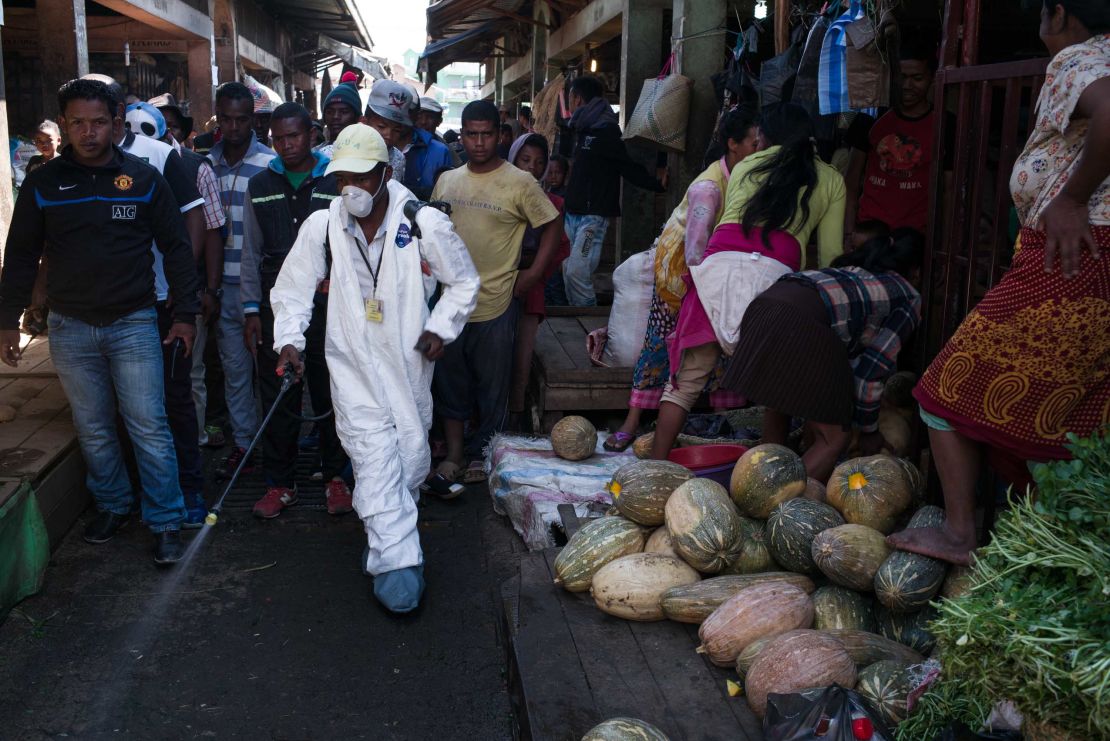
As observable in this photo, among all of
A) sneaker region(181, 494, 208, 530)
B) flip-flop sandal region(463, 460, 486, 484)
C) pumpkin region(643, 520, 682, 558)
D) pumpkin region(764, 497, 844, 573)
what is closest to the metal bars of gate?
pumpkin region(764, 497, 844, 573)

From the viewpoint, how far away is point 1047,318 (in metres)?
3.13

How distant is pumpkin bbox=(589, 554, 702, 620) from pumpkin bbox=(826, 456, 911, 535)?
0.67m

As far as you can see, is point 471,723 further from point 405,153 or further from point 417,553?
point 405,153

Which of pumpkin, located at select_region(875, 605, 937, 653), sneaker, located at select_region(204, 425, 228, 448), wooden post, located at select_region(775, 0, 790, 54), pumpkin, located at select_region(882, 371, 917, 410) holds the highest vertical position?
wooden post, located at select_region(775, 0, 790, 54)

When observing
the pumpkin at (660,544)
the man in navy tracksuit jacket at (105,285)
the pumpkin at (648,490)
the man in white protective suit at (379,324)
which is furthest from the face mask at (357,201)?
the pumpkin at (660,544)

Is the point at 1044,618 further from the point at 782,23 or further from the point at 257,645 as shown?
the point at 782,23

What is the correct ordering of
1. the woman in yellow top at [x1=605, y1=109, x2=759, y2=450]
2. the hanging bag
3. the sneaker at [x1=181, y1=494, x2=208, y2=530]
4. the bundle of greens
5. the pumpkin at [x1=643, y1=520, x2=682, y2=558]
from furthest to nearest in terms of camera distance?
the hanging bag < the sneaker at [x1=181, y1=494, x2=208, y2=530] < the woman in yellow top at [x1=605, y1=109, x2=759, y2=450] < the pumpkin at [x1=643, y1=520, x2=682, y2=558] < the bundle of greens

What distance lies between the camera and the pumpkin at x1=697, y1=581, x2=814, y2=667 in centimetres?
338

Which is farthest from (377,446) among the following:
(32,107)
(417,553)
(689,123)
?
(32,107)

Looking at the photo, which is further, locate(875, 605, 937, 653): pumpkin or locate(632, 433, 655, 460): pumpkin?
locate(632, 433, 655, 460): pumpkin

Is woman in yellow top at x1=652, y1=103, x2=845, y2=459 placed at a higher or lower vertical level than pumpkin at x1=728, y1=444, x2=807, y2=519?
higher

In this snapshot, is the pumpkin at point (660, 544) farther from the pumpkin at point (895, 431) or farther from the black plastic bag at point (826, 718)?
the pumpkin at point (895, 431)

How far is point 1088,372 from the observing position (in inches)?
124

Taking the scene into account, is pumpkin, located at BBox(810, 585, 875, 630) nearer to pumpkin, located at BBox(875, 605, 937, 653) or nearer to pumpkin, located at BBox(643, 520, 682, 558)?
pumpkin, located at BBox(875, 605, 937, 653)
